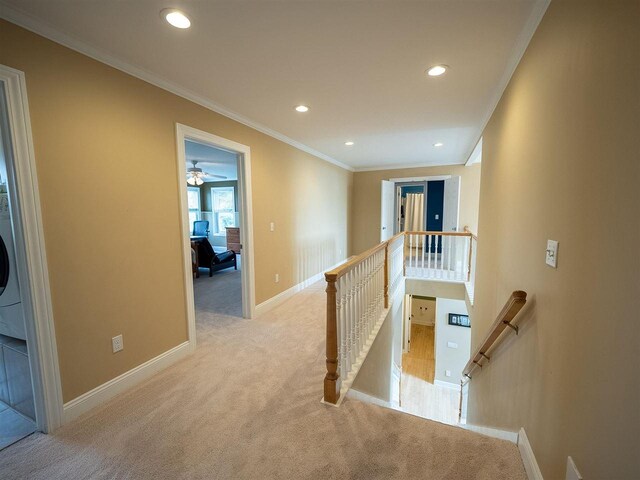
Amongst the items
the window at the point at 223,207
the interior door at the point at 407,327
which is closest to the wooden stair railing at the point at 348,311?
the interior door at the point at 407,327

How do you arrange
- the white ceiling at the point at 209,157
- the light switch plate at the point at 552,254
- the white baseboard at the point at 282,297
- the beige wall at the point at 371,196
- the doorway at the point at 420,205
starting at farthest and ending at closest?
1. the beige wall at the point at 371,196
2. the doorway at the point at 420,205
3. the white ceiling at the point at 209,157
4. the white baseboard at the point at 282,297
5. the light switch plate at the point at 552,254

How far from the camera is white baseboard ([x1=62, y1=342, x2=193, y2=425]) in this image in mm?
1780

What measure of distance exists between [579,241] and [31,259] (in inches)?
103

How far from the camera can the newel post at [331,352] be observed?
1.86 meters

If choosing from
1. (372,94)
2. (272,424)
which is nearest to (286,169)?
(372,94)

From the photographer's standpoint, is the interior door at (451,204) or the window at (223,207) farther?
the window at (223,207)

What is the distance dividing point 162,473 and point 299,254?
325 centimetres

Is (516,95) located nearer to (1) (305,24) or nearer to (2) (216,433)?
(1) (305,24)

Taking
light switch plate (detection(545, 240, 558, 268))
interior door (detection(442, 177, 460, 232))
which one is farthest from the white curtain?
light switch plate (detection(545, 240, 558, 268))

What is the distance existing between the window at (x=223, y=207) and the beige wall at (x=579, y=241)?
327 inches

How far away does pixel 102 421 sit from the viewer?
1.77 metres

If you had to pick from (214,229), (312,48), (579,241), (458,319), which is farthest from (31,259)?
(214,229)

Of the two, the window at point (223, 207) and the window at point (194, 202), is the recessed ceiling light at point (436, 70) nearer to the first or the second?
the window at point (223, 207)

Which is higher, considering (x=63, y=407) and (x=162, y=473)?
(x=63, y=407)
